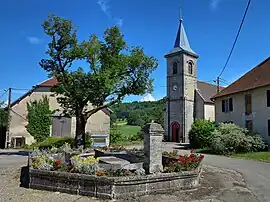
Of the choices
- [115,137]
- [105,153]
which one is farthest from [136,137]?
[105,153]

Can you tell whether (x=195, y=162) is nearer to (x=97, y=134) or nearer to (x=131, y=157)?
(x=131, y=157)

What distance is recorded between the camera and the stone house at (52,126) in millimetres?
31078

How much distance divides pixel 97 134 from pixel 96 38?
17.6 meters

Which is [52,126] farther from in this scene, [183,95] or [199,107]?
[199,107]

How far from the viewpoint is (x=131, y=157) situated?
Result: 15.2m

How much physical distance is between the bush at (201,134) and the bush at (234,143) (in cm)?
373

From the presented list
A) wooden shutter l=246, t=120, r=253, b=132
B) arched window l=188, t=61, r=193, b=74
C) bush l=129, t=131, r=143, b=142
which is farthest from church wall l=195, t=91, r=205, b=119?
wooden shutter l=246, t=120, r=253, b=132

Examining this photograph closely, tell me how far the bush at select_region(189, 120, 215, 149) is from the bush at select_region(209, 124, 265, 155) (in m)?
3.73

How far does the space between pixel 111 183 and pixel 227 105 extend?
24704 mm

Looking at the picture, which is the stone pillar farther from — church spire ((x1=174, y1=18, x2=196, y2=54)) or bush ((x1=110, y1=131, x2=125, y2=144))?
church spire ((x1=174, y1=18, x2=196, y2=54))

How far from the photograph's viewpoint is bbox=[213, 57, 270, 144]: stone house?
24.0 meters

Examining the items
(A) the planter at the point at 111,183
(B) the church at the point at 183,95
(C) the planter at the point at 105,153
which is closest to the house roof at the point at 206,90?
(B) the church at the point at 183,95

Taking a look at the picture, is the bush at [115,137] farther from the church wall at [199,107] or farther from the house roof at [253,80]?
the house roof at [253,80]

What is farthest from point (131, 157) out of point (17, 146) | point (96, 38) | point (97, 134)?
point (17, 146)
